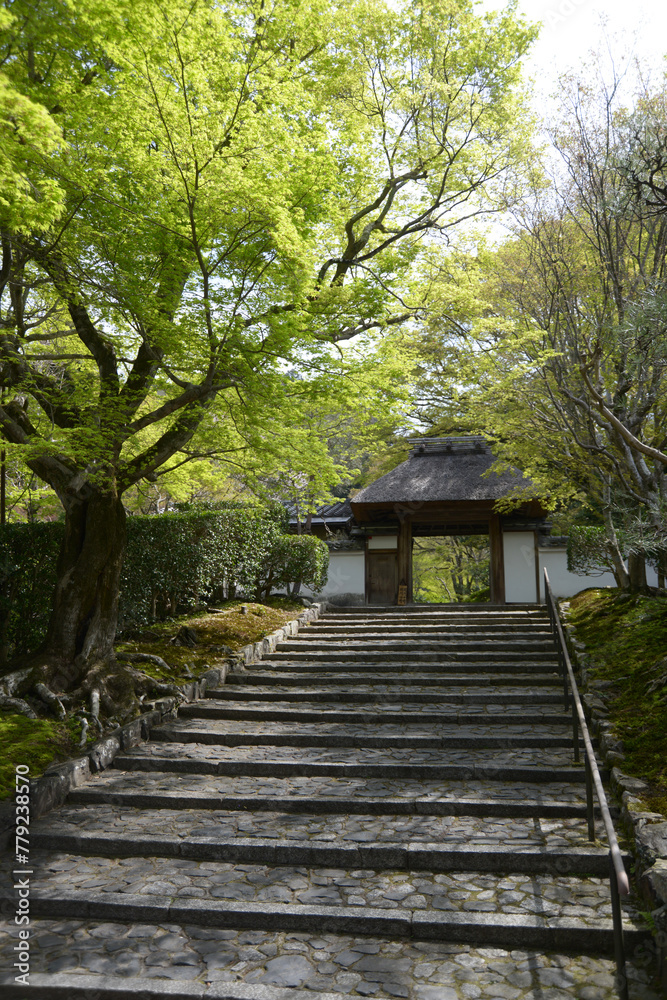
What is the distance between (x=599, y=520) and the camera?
2114 centimetres

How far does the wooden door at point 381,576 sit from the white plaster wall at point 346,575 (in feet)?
0.68

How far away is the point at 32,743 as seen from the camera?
7.18 metres

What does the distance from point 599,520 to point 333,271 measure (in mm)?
13786

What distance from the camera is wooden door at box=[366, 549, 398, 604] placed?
20625 mm

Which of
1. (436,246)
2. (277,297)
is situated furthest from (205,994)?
(436,246)

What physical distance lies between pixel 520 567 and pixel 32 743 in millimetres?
14847

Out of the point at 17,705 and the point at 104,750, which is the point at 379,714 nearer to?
the point at 104,750

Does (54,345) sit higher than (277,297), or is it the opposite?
(54,345)

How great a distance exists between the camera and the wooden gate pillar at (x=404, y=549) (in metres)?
19.9

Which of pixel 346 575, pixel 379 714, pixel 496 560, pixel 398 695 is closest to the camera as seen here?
pixel 379 714

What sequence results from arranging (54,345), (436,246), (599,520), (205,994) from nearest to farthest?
(205,994), (436,246), (54,345), (599,520)

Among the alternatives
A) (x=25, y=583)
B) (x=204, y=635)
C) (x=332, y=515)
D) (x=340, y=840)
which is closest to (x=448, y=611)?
(x=204, y=635)

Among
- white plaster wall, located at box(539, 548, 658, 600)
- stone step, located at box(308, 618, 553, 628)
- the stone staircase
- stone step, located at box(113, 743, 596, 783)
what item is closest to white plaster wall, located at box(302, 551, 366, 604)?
white plaster wall, located at box(539, 548, 658, 600)

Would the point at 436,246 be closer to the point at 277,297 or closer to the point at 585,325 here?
the point at 585,325
